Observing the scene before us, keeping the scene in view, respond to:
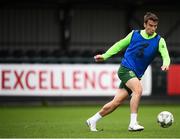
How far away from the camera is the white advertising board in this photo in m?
23.8

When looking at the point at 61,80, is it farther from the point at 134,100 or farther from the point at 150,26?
the point at 150,26

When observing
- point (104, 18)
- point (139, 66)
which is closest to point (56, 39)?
point (104, 18)

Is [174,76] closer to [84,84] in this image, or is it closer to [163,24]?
[84,84]

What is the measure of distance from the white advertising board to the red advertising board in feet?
6.59

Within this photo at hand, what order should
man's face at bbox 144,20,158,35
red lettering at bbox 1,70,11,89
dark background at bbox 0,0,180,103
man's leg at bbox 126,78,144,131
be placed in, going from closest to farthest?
man's face at bbox 144,20,158,35 → man's leg at bbox 126,78,144,131 → red lettering at bbox 1,70,11,89 → dark background at bbox 0,0,180,103

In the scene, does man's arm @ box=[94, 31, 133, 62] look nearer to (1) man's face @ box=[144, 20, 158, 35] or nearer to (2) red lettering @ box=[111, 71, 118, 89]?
(1) man's face @ box=[144, 20, 158, 35]

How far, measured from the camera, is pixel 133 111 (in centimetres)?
1329

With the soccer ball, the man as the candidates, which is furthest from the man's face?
the soccer ball

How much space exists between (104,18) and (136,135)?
73.1 ft

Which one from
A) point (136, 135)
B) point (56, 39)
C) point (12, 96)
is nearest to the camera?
point (136, 135)

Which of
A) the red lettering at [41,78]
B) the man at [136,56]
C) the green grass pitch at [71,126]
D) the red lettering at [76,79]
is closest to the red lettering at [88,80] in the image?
the red lettering at [76,79]

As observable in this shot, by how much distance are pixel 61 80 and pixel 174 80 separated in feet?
12.7

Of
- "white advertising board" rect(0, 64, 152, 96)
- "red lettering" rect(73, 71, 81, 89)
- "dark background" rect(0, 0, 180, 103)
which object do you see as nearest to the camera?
"white advertising board" rect(0, 64, 152, 96)

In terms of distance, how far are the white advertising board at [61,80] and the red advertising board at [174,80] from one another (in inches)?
79.1
